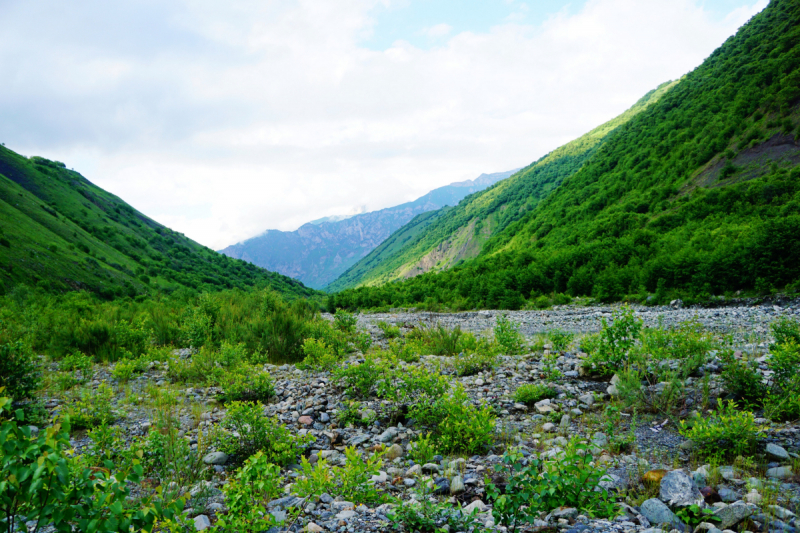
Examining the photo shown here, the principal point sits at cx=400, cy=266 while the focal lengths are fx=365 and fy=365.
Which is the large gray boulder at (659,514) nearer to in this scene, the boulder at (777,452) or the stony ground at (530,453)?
the stony ground at (530,453)

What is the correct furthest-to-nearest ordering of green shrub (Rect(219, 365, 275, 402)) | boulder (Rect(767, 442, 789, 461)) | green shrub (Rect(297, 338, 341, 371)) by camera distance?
green shrub (Rect(297, 338, 341, 371))
green shrub (Rect(219, 365, 275, 402))
boulder (Rect(767, 442, 789, 461))

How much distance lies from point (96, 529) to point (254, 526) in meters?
1.69

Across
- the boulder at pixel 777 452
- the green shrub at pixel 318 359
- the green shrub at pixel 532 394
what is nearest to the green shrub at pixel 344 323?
the green shrub at pixel 318 359

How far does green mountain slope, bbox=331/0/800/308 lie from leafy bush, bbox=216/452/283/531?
65.9 ft

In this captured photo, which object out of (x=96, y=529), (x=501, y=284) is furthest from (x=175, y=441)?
(x=501, y=284)

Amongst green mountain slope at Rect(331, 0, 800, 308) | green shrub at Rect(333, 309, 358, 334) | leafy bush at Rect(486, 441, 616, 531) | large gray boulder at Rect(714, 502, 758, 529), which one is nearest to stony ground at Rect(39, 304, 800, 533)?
large gray boulder at Rect(714, 502, 758, 529)

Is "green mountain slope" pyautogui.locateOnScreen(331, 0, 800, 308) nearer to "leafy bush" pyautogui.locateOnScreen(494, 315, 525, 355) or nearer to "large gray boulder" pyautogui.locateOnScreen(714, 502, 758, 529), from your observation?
"leafy bush" pyautogui.locateOnScreen(494, 315, 525, 355)

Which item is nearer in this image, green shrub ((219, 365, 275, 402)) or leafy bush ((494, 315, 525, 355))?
green shrub ((219, 365, 275, 402))

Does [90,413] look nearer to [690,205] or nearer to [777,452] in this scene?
[777,452]

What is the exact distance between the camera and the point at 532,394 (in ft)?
23.0

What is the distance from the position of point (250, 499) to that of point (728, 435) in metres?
5.51

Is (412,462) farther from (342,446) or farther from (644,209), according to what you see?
(644,209)

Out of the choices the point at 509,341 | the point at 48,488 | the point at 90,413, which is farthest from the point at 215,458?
the point at 509,341

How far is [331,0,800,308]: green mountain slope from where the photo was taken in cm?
1728
